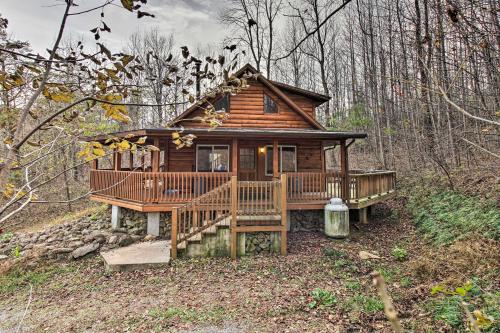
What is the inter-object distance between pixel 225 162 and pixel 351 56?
18.5 metres

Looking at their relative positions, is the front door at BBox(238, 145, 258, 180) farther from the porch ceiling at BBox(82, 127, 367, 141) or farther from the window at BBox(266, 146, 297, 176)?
the porch ceiling at BBox(82, 127, 367, 141)

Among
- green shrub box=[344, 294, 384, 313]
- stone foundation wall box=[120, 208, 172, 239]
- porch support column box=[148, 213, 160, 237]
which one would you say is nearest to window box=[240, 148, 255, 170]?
stone foundation wall box=[120, 208, 172, 239]

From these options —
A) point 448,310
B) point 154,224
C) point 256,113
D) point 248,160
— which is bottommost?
point 448,310

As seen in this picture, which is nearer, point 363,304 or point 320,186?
point 363,304

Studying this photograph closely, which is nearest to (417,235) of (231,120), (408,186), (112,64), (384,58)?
(408,186)

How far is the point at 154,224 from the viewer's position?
1091cm

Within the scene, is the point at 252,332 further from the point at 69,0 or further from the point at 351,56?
the point at 351,56

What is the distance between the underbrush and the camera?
25.9 feet

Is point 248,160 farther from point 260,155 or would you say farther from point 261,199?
point 261,199

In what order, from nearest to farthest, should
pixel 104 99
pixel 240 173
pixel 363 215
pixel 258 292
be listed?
pixel 104 99, pixel 258 292, pixel 363 215, pixel 240 173

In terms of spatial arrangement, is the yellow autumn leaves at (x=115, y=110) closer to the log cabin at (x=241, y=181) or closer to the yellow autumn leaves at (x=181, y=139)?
the yellow autumn leaves at (x=181, y=139)

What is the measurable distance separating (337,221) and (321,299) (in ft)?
14.4

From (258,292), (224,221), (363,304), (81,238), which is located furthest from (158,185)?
(363,304)

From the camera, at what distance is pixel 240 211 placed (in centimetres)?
899
